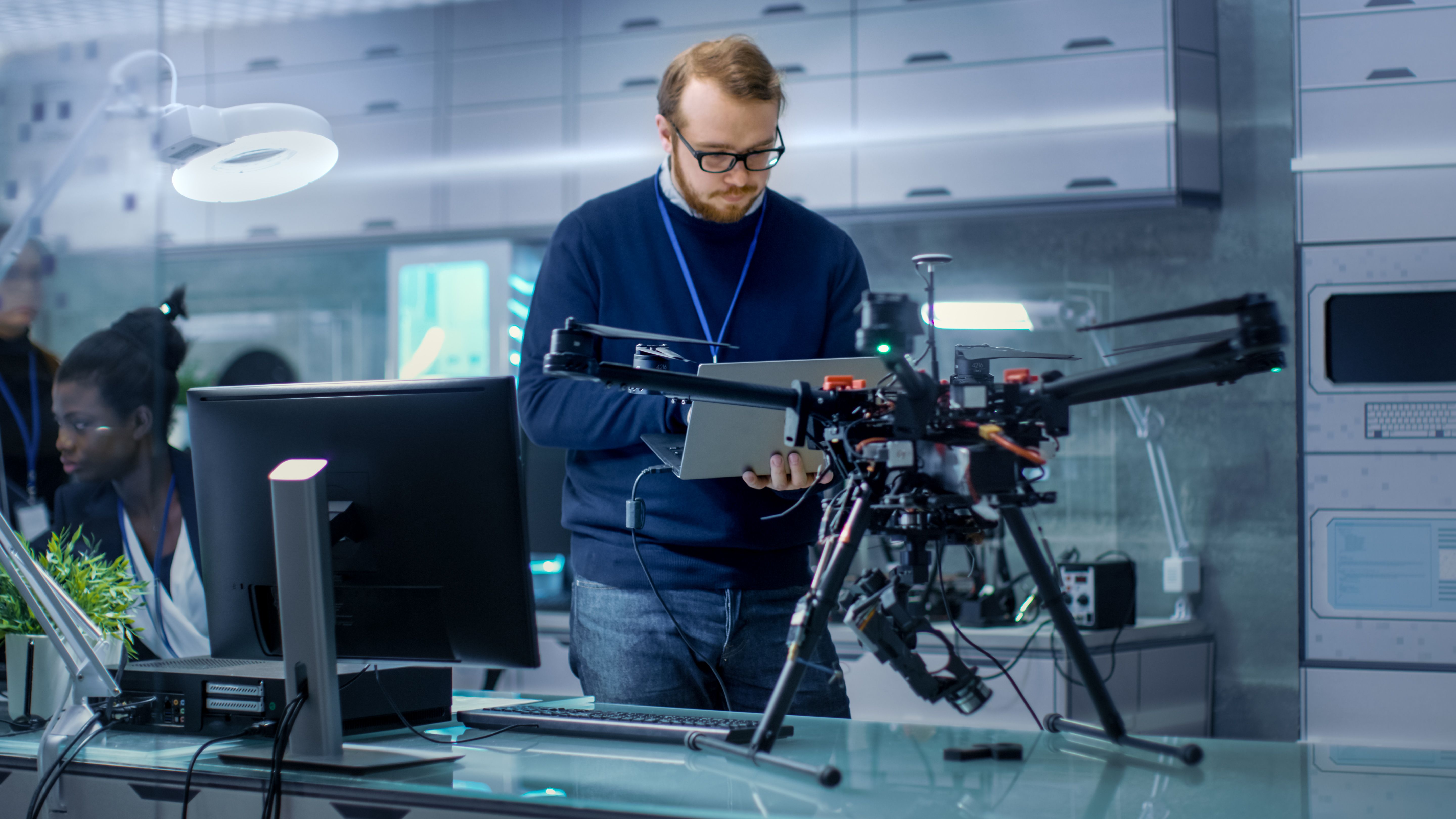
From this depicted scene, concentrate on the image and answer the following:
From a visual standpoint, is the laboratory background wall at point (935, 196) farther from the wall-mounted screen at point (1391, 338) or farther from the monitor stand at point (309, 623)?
the monitor stand at point (309, 623)

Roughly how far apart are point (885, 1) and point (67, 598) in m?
2.74

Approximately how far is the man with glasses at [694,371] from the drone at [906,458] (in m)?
0.39

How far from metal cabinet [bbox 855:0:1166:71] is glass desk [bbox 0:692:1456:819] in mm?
2399

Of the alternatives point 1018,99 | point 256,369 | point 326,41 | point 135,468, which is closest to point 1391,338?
point 1018,99

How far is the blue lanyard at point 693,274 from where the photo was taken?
1709mm

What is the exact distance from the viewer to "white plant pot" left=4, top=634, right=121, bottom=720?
4.84 ft

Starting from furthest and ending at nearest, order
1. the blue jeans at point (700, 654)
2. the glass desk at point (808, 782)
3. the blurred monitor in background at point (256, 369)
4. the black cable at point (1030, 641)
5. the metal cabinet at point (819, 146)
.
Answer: the blurred monitor in background at point (256, 369), the metal cabinet at point (819, 146), the black cable at point (1030, 641), the blue jeans at point (700, 654), the glass desk at point (808, 782)

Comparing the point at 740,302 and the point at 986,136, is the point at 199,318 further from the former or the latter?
the point at 740,302

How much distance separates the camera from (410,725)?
4.59ft

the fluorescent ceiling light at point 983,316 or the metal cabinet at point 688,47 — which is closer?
the fluorescent ceiling light at point 983,316

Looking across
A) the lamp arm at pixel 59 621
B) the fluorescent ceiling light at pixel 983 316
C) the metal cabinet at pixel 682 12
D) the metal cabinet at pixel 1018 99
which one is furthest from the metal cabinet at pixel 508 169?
the lamp arm at pixel 59 621

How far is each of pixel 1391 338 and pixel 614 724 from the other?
254cm

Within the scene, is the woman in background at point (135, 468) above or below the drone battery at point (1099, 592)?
above

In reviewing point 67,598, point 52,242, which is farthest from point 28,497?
point 67,598
